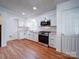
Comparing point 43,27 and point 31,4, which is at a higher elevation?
point 31,4

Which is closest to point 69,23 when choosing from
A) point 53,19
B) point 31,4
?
point 53,19

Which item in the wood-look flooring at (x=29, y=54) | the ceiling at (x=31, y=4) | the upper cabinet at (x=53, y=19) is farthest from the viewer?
the upper cabinet at (x=53, y=19)

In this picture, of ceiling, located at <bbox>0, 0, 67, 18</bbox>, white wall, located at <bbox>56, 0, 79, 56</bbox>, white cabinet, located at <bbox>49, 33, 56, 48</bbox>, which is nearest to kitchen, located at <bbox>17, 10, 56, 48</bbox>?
white cabinet, located at <bbox>49, 33, 56, 48</bbox>

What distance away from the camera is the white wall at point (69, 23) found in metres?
3.44

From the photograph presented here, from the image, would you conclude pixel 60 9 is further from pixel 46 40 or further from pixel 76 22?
pixel 46 40

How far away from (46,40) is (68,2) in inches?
105

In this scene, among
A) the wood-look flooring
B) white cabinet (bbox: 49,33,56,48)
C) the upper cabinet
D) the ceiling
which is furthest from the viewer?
the upper cabinet

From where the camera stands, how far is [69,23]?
12.1ft

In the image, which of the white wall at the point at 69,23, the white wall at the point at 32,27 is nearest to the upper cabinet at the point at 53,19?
the white wall at the point at 32,27

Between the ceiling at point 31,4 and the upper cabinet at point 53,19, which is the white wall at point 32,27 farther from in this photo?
the ceiling at point 31,4

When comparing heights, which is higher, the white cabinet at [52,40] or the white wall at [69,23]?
the white wall at [69,23]

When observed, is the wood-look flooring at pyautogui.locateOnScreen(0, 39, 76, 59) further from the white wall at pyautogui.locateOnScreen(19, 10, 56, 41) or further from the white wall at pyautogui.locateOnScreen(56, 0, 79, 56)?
the white wall at pyautogui.locateOnScreen(19, 10, 56, 41)

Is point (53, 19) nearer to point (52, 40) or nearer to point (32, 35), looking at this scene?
point (52, 40)

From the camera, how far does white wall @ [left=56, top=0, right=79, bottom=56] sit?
344 centimetres
